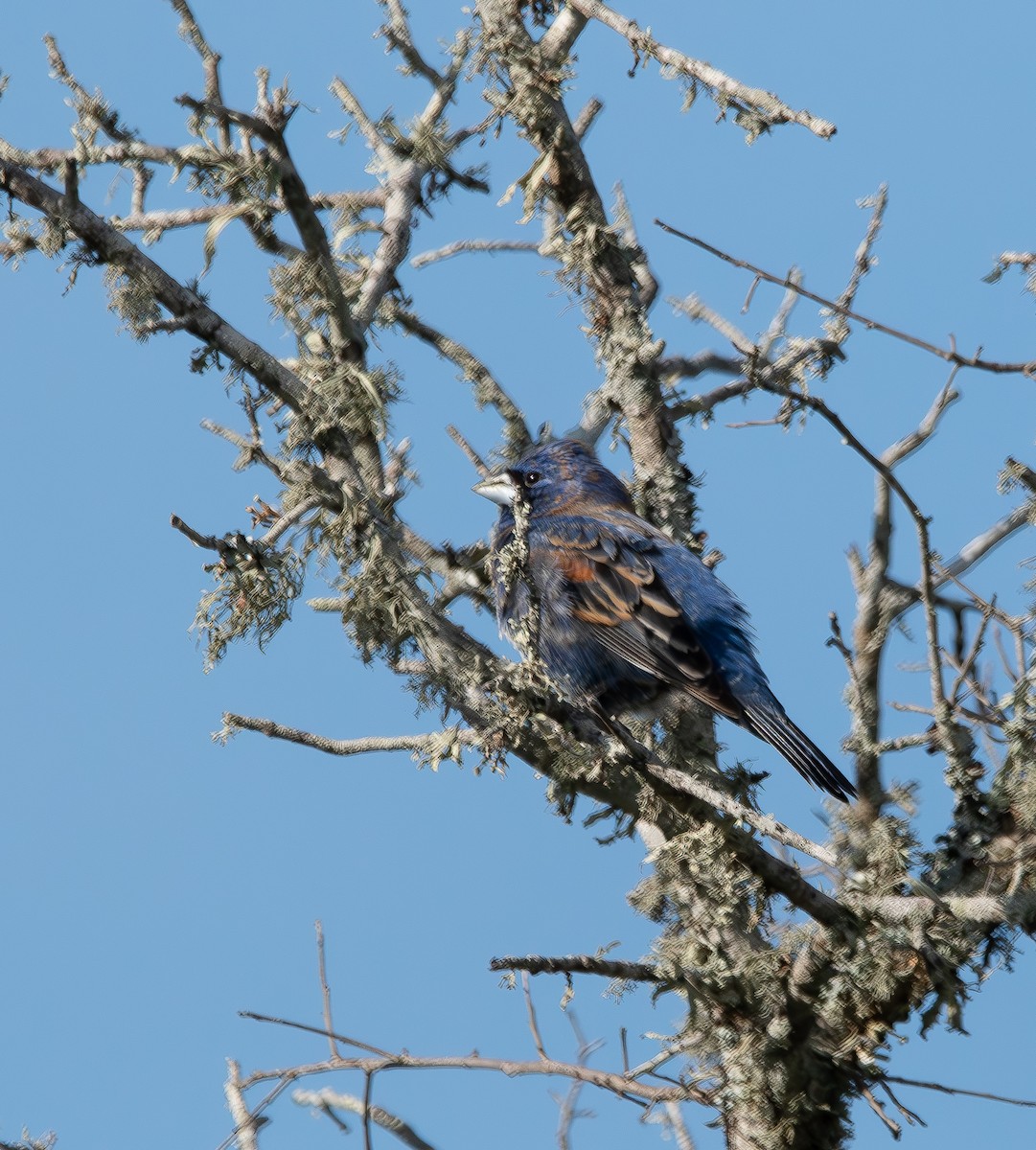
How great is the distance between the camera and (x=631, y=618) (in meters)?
5.96

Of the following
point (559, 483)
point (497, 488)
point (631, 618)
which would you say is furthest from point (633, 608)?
point (497, 488)


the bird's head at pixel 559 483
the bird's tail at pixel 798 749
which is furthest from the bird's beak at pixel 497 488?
the bird's tail at pixel 798 749

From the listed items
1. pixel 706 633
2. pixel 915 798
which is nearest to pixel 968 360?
pixel 915 798

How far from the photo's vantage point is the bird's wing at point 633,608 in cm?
577

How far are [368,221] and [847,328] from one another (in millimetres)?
2030

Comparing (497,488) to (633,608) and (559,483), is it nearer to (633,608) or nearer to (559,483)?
(559,483)

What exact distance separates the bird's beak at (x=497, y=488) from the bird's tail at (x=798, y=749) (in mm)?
1462

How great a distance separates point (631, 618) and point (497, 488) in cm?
94

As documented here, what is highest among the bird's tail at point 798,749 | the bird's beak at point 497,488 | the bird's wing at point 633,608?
the bird's beak at point 497,488

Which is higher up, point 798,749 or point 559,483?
point 559,483

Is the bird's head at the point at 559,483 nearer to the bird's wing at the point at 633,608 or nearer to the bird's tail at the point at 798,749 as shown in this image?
the bird's wing at the point at 633,608

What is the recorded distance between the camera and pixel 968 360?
424cm

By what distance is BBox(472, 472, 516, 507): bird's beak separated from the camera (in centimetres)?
638

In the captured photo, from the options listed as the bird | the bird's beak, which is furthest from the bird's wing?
the bird's beak
